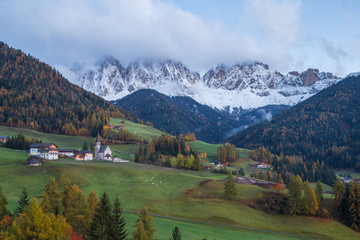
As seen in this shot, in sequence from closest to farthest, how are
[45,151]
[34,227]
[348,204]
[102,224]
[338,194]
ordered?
[34,227]
[102,224]
[348,204]
[338,194]
[45,151]

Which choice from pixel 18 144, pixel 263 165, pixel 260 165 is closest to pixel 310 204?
pixel 260 165

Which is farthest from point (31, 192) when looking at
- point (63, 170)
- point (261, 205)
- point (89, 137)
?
point (89, 137)

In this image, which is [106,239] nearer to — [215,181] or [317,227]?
[317,227]

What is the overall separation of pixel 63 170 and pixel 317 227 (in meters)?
69.1

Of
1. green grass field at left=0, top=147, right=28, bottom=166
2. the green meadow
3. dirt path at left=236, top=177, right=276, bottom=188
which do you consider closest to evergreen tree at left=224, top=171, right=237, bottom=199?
the green meadow

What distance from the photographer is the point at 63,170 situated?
90.6 metres

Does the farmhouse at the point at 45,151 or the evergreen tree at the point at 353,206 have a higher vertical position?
the farmhouse at the point at 45,151

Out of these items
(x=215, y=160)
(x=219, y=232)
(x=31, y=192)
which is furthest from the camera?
(x=215, y=160)

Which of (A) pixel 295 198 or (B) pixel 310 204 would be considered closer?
(B) pixel 310 204

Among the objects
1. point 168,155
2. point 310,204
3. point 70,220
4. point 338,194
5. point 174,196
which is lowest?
point 70,220

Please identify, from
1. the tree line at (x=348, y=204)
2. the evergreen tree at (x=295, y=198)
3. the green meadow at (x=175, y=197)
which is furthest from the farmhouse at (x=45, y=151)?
the tree line at (x=348, y=204)

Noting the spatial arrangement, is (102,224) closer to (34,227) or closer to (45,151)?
(34,227)

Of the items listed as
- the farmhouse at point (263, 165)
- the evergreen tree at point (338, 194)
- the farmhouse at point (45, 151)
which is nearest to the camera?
the evergreen tree at point (338, 194)

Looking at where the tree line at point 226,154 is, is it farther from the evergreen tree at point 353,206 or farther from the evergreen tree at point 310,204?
the evergreen tree at point 310,204
